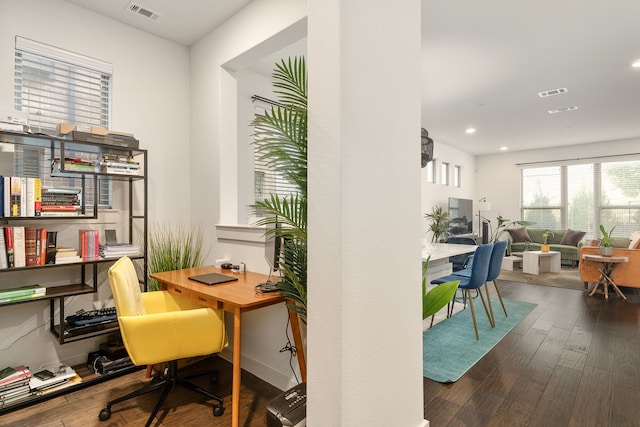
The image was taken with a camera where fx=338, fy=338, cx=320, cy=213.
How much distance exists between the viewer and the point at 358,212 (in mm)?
1310

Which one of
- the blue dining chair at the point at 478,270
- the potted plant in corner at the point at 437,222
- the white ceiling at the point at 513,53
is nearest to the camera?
the white ceiling at the point at 513,53

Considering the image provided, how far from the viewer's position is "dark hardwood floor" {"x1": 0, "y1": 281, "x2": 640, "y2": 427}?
200cm

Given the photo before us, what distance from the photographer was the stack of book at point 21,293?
2148 millimetres

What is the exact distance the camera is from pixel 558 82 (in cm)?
434

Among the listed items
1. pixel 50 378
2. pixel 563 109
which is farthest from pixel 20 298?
pixel 563 109

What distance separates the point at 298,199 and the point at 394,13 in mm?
939

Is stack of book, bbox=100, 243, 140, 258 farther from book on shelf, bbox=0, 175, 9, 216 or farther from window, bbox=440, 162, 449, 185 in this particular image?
window, bbox=440, 162, 449, 185

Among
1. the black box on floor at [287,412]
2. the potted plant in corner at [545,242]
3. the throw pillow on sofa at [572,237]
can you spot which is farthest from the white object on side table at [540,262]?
the black box on floor at [287,412]

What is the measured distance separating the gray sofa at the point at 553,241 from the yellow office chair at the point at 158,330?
330 inches

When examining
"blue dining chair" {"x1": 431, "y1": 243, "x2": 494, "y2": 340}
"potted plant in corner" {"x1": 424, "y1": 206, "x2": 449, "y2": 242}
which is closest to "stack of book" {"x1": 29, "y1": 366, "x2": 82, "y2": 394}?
"blue dining chair" {"x1": 431, "y1": 243, "x2": 494, "y2": 340}

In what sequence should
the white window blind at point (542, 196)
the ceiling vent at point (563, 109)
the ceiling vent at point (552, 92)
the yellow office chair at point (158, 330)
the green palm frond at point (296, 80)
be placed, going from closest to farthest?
the green palm frond at point (296, 80) → the yellow office chair at point (158, 330) → the ceiling vent at point (552, 92) → the ceiling vent at point (563, 109) → the white window blind at point (542, 196)

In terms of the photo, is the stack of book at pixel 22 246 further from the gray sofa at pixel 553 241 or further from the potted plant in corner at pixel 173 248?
the gray sofa at pixel 553 241

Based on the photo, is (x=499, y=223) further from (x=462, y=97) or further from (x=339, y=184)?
(x=339, y=184)

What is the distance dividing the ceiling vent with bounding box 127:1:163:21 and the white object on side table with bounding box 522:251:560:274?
7409 millimetres
